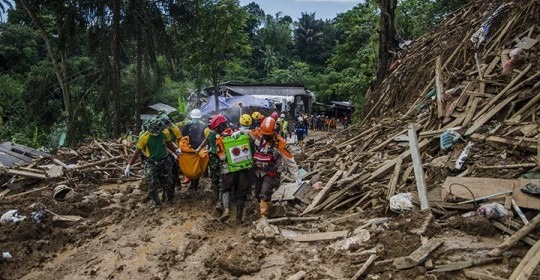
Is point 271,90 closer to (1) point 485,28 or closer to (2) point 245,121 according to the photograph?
(1) point 485,28

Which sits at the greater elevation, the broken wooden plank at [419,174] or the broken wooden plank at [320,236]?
the broken wooden plank at [419,174]

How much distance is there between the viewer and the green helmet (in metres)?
7.35

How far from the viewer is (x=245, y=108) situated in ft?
88.4

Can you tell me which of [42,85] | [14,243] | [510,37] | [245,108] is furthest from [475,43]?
[42,85]

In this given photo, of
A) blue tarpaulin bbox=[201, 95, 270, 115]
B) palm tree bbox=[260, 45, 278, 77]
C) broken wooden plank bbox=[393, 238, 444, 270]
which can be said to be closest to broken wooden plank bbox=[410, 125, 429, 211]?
broken wooden plank bbox=[393, 238, 444, 270]

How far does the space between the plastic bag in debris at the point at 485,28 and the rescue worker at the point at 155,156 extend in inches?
303

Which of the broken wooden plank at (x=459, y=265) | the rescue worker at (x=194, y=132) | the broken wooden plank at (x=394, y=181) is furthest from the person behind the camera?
the rescue worker at (x=194, y=132)

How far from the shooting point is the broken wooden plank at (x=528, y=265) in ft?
12.9

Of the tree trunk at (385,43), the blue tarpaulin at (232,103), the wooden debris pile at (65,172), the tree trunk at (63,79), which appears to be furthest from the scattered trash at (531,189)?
the blue tarpaulin at (232,103)

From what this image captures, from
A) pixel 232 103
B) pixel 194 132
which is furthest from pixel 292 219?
pixel 232 103

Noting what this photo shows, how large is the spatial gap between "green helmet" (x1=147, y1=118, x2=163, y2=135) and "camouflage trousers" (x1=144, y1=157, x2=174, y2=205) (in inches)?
19.9

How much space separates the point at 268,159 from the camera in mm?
6777

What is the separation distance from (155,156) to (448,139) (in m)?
4.94

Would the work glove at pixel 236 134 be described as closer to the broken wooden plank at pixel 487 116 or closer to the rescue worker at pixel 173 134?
the rescue worker at pixel 173 134
